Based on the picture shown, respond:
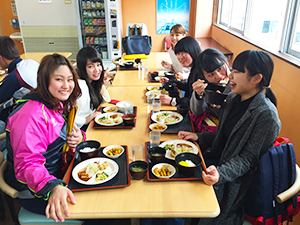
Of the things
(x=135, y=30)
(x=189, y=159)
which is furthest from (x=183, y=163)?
(x=135, y=30)

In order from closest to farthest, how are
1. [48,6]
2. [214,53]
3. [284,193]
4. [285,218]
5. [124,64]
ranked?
[284,193] → [285,218] → [214,53] → [124,64] → [48,6]

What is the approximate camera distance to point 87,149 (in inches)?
58.1

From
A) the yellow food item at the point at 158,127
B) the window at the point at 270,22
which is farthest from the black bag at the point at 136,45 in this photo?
the yellow food item at the point at 158,127

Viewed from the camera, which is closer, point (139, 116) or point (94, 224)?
point (94, 224)

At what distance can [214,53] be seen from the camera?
192cm

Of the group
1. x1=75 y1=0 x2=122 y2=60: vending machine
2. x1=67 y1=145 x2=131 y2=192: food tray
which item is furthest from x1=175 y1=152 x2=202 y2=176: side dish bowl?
x1=75 y1=0 x2=122 y2=60: vending machine

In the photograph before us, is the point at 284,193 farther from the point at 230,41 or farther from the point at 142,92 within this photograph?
the point at 230,41

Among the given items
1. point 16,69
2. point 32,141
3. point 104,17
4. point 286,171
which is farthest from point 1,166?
point 104,17

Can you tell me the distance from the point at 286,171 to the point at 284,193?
11 cm

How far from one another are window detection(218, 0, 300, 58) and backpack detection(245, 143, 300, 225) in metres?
1.89

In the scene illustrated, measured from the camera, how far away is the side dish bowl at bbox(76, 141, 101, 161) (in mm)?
1403

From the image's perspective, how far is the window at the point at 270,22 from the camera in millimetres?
2762

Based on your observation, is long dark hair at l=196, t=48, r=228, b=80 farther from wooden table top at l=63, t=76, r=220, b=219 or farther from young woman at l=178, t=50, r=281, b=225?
wooden table top at l=63, t=76, r=220, b=219

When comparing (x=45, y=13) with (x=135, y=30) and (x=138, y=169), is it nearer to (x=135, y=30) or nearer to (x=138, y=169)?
(x=135, y=30)
